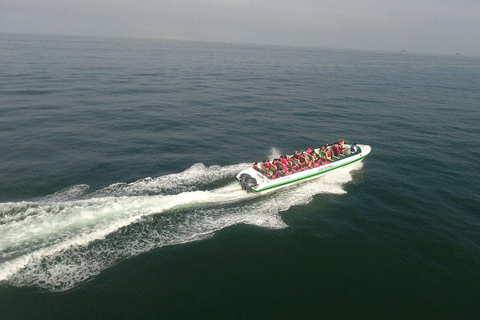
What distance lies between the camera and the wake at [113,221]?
14.3 meters

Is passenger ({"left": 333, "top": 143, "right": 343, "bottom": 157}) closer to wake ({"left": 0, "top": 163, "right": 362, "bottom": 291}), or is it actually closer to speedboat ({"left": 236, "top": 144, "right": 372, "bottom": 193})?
speedboat ({"left": 236, "top": 144, "right": 372, "bottom": 193})

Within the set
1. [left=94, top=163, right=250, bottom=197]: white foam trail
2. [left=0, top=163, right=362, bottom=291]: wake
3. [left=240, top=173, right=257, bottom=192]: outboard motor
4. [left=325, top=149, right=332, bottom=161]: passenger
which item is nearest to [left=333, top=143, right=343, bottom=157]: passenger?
[left=325, top=149, right=332, bottom=161]: passenger

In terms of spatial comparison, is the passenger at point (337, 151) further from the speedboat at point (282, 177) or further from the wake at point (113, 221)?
the wake at point (113, 221)

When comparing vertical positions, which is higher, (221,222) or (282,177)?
(282,177)

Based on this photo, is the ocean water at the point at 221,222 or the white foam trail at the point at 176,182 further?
the white foam trail at the point at 176,182

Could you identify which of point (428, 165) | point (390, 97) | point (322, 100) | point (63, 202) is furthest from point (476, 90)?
point (63, 202)

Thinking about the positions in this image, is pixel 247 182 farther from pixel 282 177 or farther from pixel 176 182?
pixel 176 182

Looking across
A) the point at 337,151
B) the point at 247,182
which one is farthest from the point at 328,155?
the point at 247,182

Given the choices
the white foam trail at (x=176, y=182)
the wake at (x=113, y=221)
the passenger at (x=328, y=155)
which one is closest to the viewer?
the wake at (x=113, y=221)

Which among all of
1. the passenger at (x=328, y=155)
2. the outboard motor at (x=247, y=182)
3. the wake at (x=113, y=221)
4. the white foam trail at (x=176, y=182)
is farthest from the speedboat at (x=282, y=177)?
the white foam trail at (x=176, y=182)

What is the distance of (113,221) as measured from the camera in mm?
17172

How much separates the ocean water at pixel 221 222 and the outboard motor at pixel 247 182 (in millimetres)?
715

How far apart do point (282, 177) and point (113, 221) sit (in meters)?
12.3

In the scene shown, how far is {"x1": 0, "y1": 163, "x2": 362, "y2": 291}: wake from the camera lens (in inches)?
564
